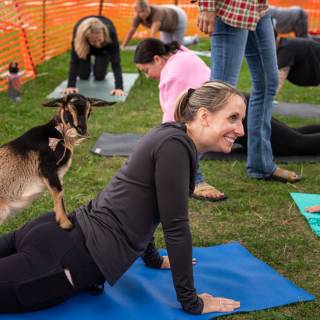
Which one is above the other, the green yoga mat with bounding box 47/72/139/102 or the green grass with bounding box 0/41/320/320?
the green grass with bounding box 0/41/320/320

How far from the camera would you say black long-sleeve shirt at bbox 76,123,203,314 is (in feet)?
8.09

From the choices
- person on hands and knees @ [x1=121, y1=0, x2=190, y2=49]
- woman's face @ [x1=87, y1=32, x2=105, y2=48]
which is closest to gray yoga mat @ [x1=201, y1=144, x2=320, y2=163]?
woman's face @ [x1=87, y1=32, x2=105, y2=48]

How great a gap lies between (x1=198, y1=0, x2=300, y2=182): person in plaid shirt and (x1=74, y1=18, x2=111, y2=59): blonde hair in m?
3.95

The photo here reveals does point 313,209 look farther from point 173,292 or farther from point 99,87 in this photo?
point 99,87

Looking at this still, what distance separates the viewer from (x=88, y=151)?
553 cm

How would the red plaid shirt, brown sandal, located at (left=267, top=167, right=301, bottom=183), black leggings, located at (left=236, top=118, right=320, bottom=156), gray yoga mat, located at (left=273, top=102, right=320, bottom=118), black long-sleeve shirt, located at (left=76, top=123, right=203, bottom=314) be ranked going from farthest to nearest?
gray yoga mat, located at (left=273, top=102, right=320, bottom=118), black leggings, located at (left=236, top=118, right=320, bottom=156), brown sandal, located at (left=267, top=167, right=301, bottom=183), the red plaid shirt, black long-sleeve shirt, located at (left=76, top=123, right=203, bottom=314)

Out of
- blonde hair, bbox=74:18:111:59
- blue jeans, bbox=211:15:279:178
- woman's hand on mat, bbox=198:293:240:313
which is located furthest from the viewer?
blonde hair, bbox=74:18:111:59

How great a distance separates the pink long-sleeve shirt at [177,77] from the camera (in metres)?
4.46

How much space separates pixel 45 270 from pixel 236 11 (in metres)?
2.37

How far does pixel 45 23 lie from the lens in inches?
451

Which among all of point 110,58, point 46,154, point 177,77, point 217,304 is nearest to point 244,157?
point 177,77

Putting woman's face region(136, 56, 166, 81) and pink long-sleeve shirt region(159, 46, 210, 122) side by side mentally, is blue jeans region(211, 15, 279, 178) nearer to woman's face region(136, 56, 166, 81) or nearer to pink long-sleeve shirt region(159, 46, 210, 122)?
pink long-sleeve shirt region(159, 46, 210, 122)

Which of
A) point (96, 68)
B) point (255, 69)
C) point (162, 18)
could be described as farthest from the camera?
point (162, 18)

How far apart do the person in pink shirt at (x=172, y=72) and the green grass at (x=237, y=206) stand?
0.19 m
